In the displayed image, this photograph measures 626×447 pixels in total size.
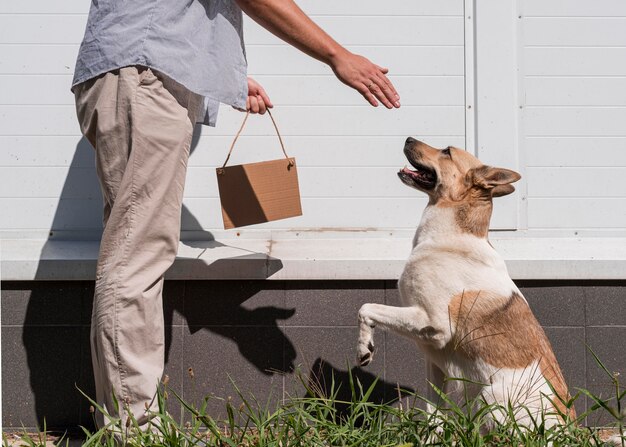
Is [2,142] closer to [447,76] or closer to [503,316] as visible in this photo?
[447,76]

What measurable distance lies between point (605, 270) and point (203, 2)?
2.52m

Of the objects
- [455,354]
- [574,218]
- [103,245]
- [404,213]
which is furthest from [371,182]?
[103,245]

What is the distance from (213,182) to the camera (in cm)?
451

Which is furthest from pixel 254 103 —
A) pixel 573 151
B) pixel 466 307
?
pixel 573 151

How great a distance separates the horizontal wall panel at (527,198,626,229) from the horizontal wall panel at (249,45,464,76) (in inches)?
35.9

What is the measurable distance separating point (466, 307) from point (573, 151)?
1661 millimetres

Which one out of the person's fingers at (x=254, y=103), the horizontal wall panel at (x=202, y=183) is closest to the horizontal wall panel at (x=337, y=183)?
the horizontal wall panel at (x=202, y=183)

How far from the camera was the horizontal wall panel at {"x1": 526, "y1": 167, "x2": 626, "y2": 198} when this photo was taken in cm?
456

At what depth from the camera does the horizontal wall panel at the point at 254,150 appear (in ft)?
14.6

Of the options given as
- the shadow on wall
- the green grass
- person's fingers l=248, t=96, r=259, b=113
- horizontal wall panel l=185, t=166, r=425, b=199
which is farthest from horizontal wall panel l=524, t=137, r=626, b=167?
the green grass

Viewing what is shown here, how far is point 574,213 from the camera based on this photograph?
4562mm

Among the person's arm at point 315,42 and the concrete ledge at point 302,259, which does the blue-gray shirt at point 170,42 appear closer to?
the person's arm at point 315,42

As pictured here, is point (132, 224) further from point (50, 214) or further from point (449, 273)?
point (50, 214)

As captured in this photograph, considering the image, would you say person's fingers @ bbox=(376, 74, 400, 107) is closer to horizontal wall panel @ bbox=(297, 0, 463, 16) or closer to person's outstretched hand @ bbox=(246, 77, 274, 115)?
person's outstretched hand @ bbox=(246, 77, 274, 115)
